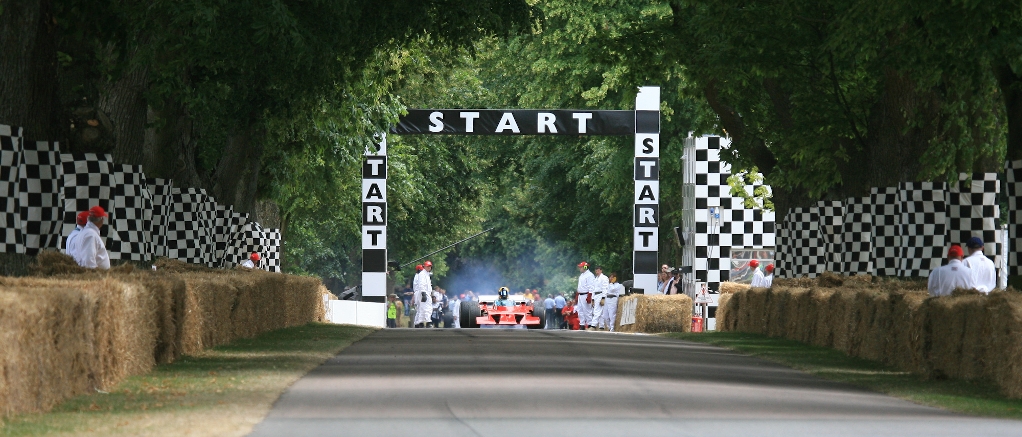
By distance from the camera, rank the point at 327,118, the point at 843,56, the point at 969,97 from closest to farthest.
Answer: the point at 843,56
the point at 969,97
the point at 327,118

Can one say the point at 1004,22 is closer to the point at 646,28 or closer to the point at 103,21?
the point at 103,21

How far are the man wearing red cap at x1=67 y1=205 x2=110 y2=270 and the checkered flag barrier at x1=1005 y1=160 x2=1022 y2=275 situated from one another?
10.6m

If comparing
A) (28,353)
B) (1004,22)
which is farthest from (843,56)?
(28,353)

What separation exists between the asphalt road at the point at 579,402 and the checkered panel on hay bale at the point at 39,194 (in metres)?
3.75

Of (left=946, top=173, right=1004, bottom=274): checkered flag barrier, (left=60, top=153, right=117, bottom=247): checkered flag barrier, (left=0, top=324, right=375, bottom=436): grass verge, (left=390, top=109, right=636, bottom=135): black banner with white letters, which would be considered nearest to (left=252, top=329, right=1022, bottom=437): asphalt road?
(left=0, top=324, right=375, bottom=436): grass verge

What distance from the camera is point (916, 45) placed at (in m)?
19.7

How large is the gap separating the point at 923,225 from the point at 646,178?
14879 mm

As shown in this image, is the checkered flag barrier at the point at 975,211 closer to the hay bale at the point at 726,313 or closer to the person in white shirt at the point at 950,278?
the person in white shirt at the point at 950,278

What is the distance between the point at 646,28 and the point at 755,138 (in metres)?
3.52

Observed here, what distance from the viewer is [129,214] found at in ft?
76.9

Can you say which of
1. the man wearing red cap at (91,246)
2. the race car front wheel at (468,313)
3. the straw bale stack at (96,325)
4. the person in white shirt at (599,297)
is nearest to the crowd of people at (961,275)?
the straw bale stack at (96,325)

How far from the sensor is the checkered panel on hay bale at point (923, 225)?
2489 cm

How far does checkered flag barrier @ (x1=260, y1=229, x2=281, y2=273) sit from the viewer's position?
4005 centimetres

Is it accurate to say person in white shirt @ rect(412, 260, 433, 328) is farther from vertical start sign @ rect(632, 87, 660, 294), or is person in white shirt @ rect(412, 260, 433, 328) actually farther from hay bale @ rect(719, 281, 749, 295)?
hay bale @ rect(719, 281, 749, 295)
